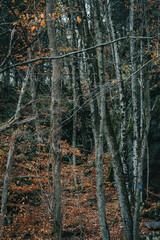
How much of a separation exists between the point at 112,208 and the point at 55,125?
6630mm

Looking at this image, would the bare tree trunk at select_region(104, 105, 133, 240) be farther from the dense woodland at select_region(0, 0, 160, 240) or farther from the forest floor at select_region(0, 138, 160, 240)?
the forest floor at select_region(0, 138, 160, 240)

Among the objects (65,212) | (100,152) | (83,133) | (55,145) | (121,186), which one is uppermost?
(83,133)

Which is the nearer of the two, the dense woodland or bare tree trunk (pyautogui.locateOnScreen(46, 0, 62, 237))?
the dense woodland

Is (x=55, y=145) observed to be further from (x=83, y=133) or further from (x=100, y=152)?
(x=83, y=133)

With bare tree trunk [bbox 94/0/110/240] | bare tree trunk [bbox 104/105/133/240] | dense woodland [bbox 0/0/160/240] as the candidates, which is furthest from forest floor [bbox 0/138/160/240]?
bare tree trunk [bbox 104/105/133/240]

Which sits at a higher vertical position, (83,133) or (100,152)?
(83,133)

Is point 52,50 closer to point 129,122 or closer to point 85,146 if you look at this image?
point 129,122

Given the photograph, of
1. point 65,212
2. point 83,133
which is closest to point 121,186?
point 65,212

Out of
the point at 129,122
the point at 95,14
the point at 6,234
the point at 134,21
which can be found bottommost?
the point at 6,234

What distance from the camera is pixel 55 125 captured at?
20.5 ft

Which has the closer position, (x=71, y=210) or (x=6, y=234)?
(x=6, y=234)

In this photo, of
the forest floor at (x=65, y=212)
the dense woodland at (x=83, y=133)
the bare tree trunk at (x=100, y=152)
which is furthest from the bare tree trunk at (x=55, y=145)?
the bare tree trunk at (x=100, y=152)

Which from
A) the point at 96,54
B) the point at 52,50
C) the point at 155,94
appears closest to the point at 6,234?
the point at 52,50

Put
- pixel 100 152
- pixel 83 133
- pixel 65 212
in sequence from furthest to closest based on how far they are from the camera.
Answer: pixel 83 133 → pixel 65 212 → pixel 100 152
